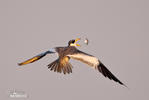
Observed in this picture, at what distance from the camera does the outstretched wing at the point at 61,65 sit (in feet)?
25.6

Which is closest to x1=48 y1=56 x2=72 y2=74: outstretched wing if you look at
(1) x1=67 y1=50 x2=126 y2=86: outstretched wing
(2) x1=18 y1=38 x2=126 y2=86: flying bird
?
(2) x1=18 y1=38 x2=126 y2=86: flying bird

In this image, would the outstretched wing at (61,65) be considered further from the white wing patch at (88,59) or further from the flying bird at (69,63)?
the white wing patch at (88,59)

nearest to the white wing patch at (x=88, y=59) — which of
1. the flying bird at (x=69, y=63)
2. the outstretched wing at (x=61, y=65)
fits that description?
the flying bird at (x=69, y=63)

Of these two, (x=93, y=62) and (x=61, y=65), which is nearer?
(x=93, y=62)

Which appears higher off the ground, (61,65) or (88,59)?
(88,59)

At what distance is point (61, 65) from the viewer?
7.87 meters

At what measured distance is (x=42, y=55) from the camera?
8.45 metres

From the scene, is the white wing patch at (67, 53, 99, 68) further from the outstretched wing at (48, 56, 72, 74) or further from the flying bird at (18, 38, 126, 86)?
the outstretched wing at (48, 56, 72, 74)

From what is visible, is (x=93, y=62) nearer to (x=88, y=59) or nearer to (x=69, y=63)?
(x=88, y=59)

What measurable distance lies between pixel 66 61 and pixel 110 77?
0.87 m

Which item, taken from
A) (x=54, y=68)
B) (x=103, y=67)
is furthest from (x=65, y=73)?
(x=103, y=67)

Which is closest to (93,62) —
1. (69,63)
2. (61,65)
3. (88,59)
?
(88,59)

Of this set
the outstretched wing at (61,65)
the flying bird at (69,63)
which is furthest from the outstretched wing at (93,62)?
the outstretched wing at (61,65)

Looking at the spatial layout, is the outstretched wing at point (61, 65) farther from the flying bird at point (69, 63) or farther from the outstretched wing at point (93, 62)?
the outstretched wing at point (93, 62)
